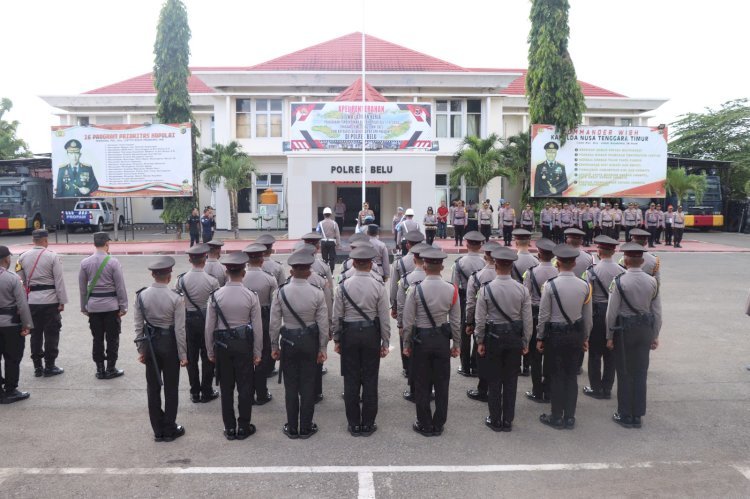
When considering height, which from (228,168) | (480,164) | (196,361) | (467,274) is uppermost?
(480,164)

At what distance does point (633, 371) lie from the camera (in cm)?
574

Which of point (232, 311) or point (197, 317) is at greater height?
point (232, 311)

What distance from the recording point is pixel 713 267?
16828 mm

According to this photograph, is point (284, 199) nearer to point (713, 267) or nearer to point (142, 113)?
point (142, 113)

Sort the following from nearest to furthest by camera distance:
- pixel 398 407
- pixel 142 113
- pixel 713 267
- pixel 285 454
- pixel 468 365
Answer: pixel 285 454, pixel 398 407, pixel 468 365, pixel 713 267, pixel 142 113

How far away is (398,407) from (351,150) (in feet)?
58.3

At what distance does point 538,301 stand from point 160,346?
4.10m

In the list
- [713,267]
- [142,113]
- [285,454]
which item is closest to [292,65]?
[142,113]

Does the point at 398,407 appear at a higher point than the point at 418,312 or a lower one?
lower

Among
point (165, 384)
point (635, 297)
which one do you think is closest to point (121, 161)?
point (165, 384)

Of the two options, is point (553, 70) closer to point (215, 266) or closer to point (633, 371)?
point (215, 266)

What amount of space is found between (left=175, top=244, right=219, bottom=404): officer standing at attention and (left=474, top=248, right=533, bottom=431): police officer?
117 inches

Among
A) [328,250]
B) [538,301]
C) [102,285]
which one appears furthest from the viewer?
[328,250]

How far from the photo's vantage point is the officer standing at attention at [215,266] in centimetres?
723
